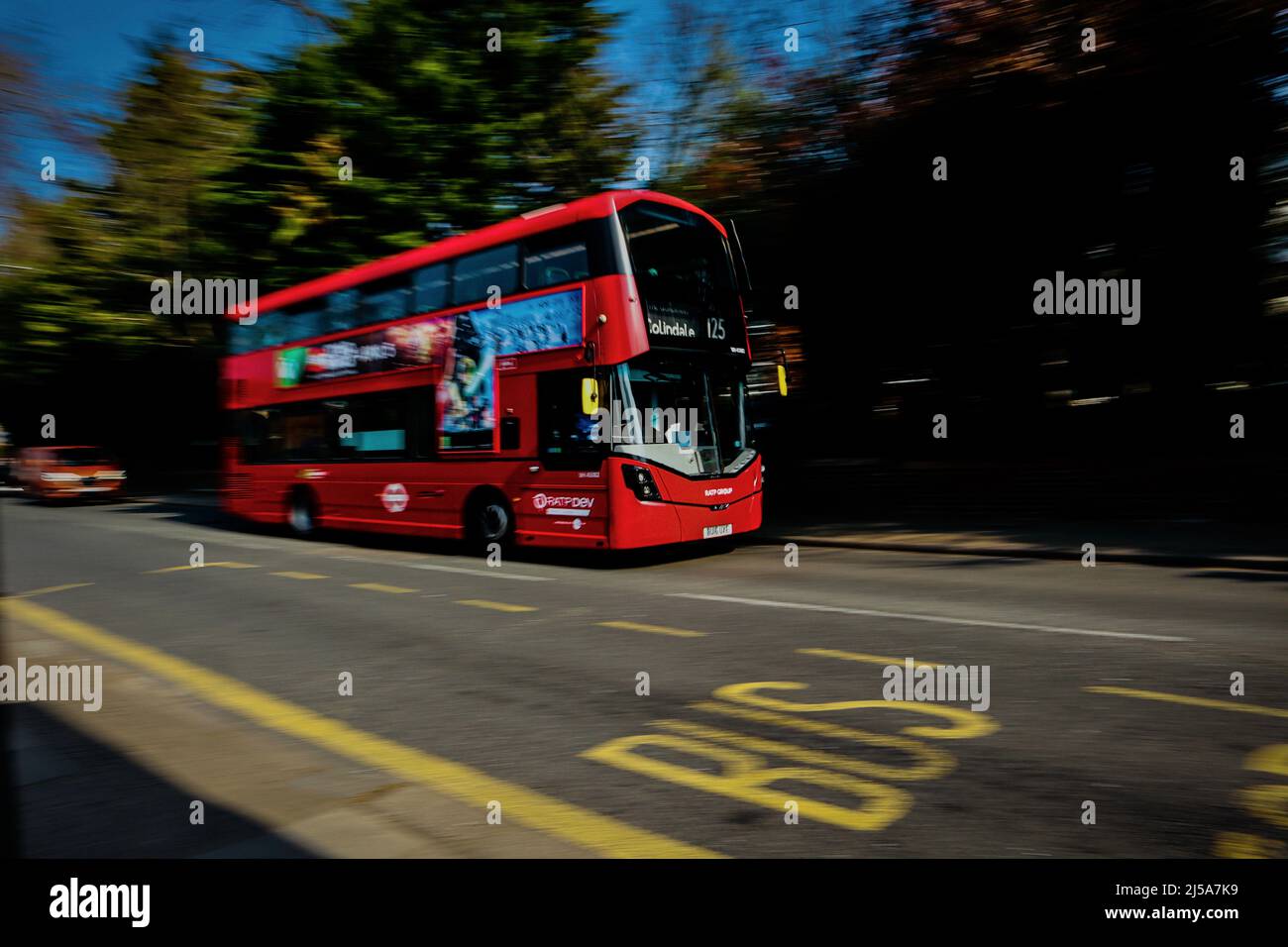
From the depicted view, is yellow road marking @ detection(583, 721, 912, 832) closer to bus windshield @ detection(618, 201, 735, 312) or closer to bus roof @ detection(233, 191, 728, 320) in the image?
bus windshield @ detection(618, 201, 735, 312)

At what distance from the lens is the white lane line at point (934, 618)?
20.6 ft

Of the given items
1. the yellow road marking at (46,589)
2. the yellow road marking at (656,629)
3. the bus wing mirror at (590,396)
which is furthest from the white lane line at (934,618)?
the yellow road marking at (46,589)

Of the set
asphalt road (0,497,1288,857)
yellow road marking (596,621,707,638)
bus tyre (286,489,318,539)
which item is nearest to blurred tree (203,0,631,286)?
bus tyre (286,489,318,539)

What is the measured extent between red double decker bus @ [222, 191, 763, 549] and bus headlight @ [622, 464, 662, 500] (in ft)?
0.06

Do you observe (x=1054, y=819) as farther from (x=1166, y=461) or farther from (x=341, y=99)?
(x=341, y=99)

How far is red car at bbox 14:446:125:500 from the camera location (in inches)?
1053

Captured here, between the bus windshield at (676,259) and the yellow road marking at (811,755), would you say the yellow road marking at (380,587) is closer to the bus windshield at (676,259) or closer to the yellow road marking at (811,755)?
the bus windshield at (676,259)

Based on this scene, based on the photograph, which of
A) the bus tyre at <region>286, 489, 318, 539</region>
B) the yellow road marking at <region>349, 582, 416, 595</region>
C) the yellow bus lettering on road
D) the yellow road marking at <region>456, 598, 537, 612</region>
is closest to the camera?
the yellow bus lettering on road

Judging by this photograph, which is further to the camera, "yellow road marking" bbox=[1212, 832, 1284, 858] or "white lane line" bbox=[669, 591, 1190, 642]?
"white lane line" bbox=[669, 591, 1190, 642]

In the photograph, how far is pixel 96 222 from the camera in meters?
26.7

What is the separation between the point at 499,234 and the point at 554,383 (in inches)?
92.8

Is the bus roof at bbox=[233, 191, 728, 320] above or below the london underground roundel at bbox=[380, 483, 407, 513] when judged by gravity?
above

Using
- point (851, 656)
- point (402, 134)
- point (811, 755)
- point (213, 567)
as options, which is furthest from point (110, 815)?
point (402, 134)

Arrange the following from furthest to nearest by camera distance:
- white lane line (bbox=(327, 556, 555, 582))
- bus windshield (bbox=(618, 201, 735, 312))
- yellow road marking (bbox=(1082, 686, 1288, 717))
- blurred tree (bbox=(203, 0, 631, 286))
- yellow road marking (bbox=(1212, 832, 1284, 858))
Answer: blurred tree (bbox=(203, 0, 631, 286)), bus windshield (bbox=(618, 201, 735, 312)), white lane line (bbox=(327, 556, 555, 582)), yellow road marking (bbox=(1082, 686, 1288, 717)), yellow road marking (bbox=(1212, 832, 1284, 858))
